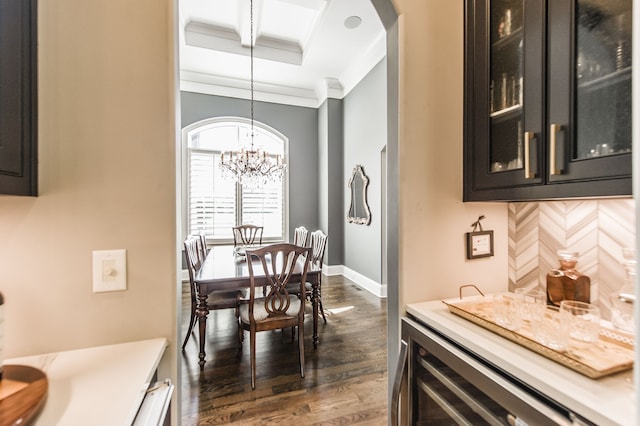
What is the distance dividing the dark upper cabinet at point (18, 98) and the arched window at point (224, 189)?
4032 millimetres

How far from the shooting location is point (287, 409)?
180cm

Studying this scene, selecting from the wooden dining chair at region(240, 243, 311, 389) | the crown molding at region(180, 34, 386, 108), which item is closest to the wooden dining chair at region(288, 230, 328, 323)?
the wooden dining chair at region(240, 243, 311, 389)

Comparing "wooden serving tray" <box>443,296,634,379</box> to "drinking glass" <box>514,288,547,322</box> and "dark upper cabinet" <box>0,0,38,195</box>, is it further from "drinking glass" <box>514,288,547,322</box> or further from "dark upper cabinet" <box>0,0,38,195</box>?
"dark upper cabinet" <box>0,0,38,195</box>

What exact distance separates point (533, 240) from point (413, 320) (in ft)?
2.44

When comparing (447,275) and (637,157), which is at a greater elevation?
(637,157)

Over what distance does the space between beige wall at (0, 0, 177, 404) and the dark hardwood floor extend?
3.68 feet

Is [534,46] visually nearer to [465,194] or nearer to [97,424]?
[465,194]

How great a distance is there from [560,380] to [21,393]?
1.34 metres

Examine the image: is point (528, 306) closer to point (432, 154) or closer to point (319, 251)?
point (432, 154)

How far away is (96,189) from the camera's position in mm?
884

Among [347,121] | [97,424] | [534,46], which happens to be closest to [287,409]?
[97,424]

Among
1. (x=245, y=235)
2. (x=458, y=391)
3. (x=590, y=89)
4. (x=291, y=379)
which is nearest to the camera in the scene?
(x=590, y=89)

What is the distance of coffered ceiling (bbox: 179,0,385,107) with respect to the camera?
339cm

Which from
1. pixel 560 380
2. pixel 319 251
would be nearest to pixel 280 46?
pixel 319 251
